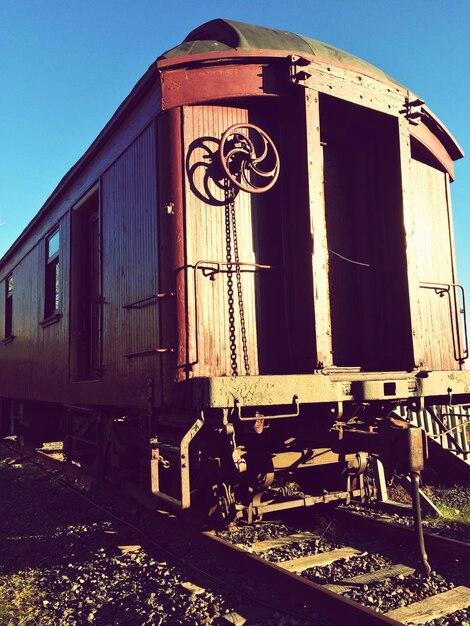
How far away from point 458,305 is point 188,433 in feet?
11.3

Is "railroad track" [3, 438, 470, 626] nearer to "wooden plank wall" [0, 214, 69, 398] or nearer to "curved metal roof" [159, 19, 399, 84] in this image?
"wooden plank wall" [0, 214, 69, 398]

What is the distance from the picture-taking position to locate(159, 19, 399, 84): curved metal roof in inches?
175

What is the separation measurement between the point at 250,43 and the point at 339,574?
419 cm

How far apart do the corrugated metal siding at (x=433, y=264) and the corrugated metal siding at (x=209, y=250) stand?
6.14 ft

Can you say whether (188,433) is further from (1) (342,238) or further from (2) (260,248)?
(1) (342,238)

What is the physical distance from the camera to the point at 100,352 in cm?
555

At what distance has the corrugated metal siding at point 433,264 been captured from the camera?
531 centimetres

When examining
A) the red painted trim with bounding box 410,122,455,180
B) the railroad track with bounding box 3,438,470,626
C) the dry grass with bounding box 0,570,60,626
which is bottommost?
the dry grass with bounding box 0,570,60,626

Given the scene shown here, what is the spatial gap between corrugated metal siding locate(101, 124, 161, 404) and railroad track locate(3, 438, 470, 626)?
142cm

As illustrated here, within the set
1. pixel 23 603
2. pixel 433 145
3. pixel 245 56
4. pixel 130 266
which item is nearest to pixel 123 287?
pixel 130 266

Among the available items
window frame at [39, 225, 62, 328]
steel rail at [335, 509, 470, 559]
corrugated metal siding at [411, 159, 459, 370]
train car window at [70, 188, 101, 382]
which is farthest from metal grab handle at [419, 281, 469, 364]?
window frame at [39, 225, 62, 328]

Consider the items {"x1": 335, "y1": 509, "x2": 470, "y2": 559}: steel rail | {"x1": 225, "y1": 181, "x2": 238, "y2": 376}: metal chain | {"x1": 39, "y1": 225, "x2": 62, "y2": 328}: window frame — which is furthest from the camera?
{"x1": 39, "y1": 225, "x2": 62, "y2": 328}: window frame

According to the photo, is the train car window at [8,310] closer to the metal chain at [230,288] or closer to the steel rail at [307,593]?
the metal chain at [230,288]

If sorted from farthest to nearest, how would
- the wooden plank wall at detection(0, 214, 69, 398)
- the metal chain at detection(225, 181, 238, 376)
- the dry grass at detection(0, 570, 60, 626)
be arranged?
the wooden plank wall at detection(0, 214, 69, 398) → the metal chain at detection(225, 181, 238, 376) → the dry grass at detection(0, 570, 60, 626)
